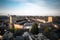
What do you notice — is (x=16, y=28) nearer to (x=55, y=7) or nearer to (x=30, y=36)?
(x=30, y=36)

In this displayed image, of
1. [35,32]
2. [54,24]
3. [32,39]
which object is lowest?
[32,39]

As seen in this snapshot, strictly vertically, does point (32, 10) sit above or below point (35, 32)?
above

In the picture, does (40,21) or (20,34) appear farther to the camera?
(40,21)

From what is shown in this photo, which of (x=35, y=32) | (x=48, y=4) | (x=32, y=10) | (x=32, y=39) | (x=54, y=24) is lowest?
(x=32, y=39)

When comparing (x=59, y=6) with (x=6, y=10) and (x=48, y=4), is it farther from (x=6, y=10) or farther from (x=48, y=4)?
(x=6, y=10)

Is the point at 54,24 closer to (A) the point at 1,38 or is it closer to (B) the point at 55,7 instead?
(B) the point at 55,7

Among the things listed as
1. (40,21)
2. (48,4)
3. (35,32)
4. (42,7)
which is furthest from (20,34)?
(48,4)

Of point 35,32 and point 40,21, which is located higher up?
point 40,21

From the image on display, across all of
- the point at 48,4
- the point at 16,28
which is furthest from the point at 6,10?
the point at 48,4
